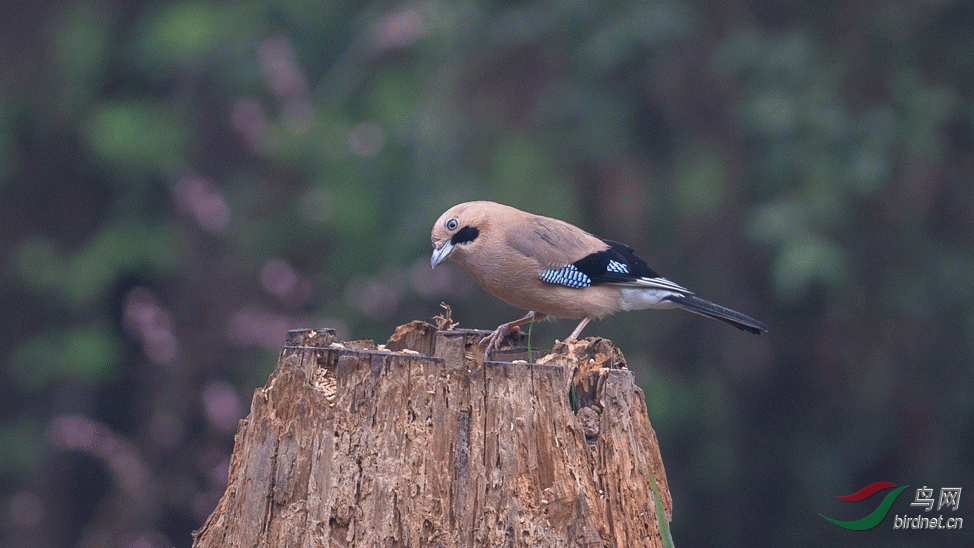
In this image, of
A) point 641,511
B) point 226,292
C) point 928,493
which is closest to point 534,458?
point 641,511

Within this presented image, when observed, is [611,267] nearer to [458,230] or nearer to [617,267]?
[617,267]

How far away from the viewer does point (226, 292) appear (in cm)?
969

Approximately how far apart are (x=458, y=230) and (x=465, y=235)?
0.05 metres

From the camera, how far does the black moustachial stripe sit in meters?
4.36

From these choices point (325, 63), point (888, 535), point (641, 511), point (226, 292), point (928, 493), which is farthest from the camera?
point (325, 63)

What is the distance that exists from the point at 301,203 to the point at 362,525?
20.1 feet

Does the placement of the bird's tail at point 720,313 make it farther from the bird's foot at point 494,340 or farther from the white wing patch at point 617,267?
the bird's foot at point 494,340

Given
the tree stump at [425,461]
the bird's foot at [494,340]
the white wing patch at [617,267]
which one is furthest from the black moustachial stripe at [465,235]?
the tree stump at [425,461]

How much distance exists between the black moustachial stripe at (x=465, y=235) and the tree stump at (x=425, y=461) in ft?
4.21

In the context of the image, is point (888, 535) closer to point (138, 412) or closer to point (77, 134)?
point (138, 412)

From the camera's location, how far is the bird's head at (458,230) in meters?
4.30

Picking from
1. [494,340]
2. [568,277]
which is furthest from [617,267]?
[494,340]

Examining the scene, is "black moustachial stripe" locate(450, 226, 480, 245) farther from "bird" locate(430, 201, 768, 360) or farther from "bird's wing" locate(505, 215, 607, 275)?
"bird's wing" locate(505, 215, 607, 275)

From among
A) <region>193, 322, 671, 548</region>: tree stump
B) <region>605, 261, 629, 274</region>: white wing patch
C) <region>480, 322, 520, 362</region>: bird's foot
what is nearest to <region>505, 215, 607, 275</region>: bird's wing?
<region>605, 261, 629, 274</region>: white wing patch
